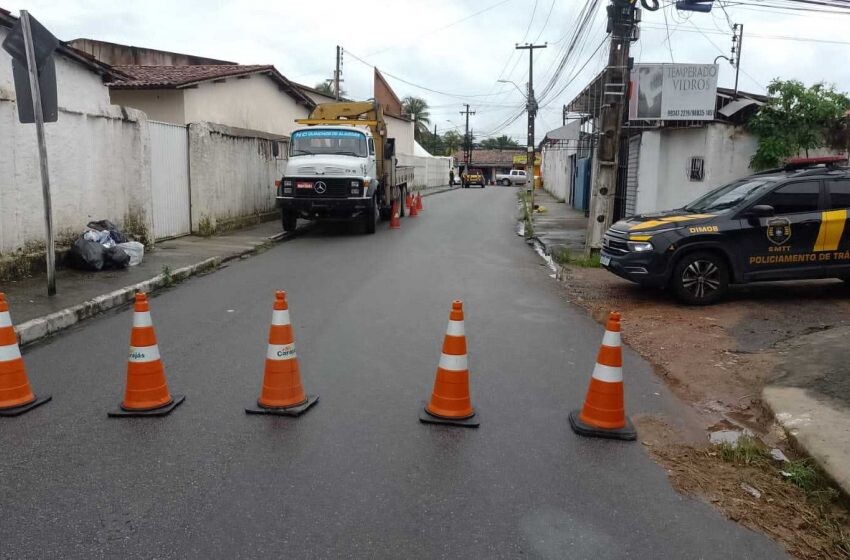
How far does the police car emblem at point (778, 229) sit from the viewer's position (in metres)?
8.80

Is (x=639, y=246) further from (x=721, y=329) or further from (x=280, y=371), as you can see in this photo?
(x=280, y=371)

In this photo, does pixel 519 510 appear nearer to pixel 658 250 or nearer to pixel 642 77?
pixel 658 250

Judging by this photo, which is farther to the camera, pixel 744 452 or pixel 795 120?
pixel 795 120

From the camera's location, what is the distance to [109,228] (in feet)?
36.1

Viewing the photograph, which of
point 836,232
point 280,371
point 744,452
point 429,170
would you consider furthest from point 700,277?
point 429,170

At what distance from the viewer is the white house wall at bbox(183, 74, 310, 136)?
61.4ft

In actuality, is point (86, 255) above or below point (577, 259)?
above

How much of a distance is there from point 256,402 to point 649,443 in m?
2.81

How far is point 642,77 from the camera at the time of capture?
14.8m

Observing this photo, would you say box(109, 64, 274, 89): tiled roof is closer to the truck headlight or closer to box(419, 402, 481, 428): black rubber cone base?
the truck headlight

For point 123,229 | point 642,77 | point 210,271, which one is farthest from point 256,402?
point 642,77

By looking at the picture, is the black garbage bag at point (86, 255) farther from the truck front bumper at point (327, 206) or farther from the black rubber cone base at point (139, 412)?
the truck front bumper at point (327, 206)

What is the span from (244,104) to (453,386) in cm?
1861

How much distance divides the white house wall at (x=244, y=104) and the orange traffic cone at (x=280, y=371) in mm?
14833
